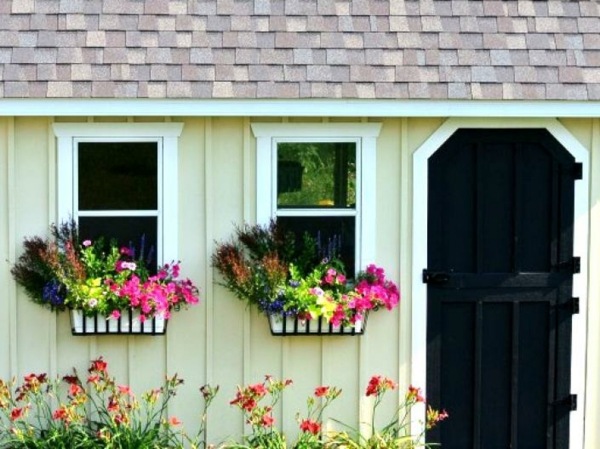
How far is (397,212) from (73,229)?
193 cm

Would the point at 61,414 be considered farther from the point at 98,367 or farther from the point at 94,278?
the point at 94,278

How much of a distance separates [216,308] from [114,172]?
101 centimetres

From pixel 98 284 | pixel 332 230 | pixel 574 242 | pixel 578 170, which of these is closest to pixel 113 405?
pixel 98 284

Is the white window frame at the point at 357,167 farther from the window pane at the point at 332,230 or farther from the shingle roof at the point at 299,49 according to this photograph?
the shingle roof at the point at 299,49

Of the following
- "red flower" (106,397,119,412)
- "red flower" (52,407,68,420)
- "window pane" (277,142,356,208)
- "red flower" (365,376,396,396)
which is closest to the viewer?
"red flower" (52,407,68,420)

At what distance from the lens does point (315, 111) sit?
23.4ft

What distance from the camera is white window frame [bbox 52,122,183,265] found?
729 cm

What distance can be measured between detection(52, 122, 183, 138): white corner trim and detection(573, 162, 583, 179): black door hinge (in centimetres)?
239

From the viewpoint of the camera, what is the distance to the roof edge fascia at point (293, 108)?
23.1ft

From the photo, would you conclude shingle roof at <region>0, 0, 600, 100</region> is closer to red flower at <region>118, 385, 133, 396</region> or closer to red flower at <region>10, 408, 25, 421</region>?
red flower at <region>118, 385, 133, 396</region>

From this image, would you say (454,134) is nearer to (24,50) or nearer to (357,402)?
(357,402)

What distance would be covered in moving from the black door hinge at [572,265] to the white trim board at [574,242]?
30mm

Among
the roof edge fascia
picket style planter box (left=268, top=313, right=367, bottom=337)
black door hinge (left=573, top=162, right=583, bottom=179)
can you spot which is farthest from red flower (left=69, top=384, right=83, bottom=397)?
black door hinge (left=573, top=162, right=583, bottom=179)

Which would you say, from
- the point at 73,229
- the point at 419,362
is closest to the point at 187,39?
the point at 73,229
